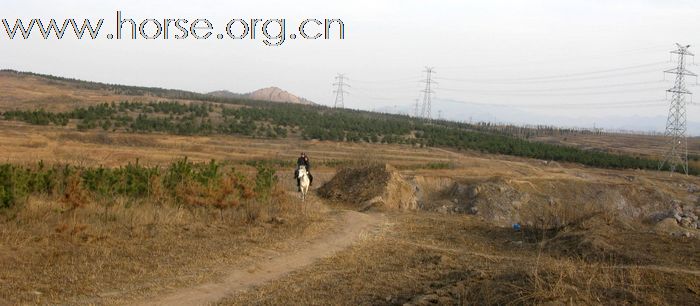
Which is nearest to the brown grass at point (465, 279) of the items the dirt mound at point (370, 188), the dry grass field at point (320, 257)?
the dry grass field at point (320, 257)

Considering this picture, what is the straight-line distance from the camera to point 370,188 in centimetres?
2267

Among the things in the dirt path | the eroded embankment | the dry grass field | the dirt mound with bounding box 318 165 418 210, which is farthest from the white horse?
the dirt path

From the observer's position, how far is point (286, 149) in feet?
184

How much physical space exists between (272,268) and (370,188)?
12623mm

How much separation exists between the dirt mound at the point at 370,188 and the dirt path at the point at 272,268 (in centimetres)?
Result: 613

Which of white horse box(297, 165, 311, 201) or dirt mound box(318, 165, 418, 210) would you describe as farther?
dirt mound box(318, 165, 418, 210)

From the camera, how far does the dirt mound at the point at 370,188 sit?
72.4 feet

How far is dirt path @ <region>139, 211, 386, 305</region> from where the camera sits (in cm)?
830

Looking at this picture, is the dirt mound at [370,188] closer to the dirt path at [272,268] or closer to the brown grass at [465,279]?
the dirt path at [272,268]

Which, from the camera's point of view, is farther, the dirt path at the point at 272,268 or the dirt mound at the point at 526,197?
the dirt mound at the point at 526,197

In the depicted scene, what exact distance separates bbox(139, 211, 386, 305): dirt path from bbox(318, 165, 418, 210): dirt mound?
6.13 metres

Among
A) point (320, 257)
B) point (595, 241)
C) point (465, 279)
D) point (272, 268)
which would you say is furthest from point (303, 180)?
point (465, 279)

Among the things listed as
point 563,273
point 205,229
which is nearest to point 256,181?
point 205,229

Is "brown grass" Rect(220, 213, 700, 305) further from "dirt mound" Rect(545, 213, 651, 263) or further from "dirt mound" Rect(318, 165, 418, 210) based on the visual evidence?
"dirt mound" Rect(318, 165, 418, 210)
